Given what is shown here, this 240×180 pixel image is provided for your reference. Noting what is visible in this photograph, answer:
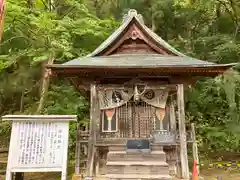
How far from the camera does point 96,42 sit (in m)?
15.5

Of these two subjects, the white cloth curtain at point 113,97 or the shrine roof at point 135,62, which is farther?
the white cloth curtain at point 113,97

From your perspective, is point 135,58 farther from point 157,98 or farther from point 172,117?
point 172,117

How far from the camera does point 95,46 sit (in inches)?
624

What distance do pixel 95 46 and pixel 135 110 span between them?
24.0ft

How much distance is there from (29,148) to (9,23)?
9.05 m

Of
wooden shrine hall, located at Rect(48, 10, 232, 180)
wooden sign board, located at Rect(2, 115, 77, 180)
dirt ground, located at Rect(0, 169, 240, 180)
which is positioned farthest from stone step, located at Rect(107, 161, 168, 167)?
dirt ground, located at Rect(0, 169, 240, 180)

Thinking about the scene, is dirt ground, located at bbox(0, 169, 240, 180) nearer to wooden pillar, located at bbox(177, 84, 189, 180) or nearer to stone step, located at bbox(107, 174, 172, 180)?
wooden pillar, located at bbox(177, 84, 189, 180)

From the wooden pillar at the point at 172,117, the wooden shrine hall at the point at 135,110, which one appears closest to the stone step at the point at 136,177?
the wooden shrine hall at the point at 135,110

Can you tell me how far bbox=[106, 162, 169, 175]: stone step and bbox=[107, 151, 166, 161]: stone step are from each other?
0.20 meters

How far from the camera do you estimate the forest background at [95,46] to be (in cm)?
1367

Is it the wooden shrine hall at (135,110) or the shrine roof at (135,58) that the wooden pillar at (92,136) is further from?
the shrine roof at (135,58)

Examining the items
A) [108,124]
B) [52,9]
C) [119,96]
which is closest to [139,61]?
[119,96]

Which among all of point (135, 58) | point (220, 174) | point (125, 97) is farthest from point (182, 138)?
point (220, 174)

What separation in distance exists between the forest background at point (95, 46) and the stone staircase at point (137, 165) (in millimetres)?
5135
